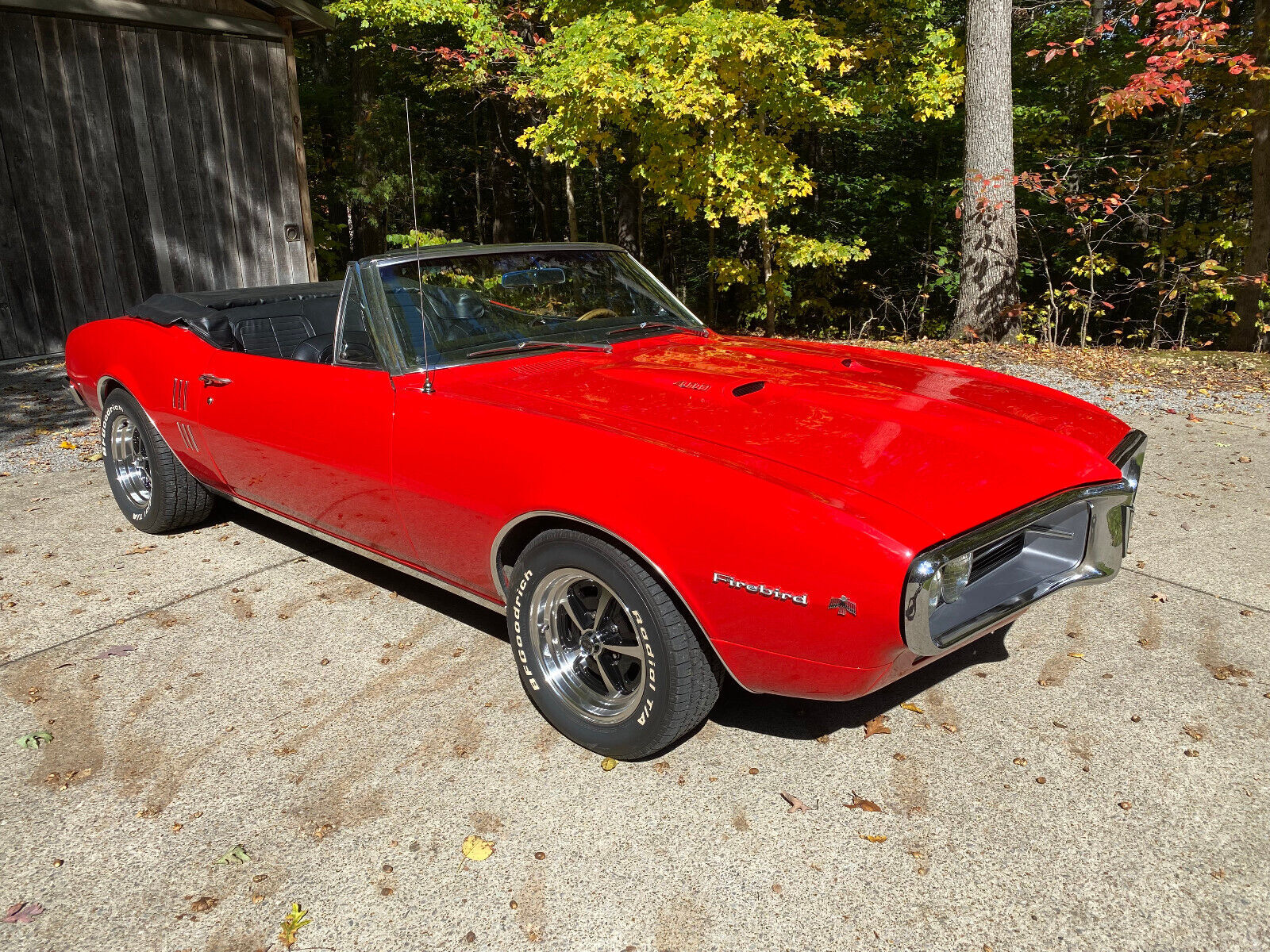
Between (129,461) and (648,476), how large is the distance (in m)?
3.79

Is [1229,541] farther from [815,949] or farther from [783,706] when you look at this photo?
[815,949]

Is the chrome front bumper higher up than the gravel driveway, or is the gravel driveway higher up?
the chrome front bumper

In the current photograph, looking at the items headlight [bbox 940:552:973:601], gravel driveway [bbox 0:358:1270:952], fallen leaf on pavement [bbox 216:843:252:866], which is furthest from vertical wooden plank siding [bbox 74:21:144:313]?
headlight [bbox 940:552:973:601]

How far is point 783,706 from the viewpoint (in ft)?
10.6

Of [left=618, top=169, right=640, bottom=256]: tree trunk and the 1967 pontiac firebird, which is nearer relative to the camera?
the 1967 pontiac firebird

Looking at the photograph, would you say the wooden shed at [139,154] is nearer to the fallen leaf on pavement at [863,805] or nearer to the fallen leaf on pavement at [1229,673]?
the fallen leaf on pavement at [863,805]

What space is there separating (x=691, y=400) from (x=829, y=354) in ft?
3.38

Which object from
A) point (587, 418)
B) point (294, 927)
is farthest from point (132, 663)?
point (587, 418)

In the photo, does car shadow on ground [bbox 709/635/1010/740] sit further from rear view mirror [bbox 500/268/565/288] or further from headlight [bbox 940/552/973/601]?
rear view mirror [bbox 500/268/565/288]

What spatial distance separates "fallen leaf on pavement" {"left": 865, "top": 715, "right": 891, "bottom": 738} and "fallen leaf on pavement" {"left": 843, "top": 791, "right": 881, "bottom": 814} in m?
0.37

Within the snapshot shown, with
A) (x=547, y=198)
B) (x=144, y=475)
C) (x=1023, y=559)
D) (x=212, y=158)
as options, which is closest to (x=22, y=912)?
(x=1023, y=559)

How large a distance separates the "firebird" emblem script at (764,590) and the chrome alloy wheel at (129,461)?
3.86 meters

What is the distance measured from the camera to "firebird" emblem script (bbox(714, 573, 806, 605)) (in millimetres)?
2338

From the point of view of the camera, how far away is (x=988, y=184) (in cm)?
1062
